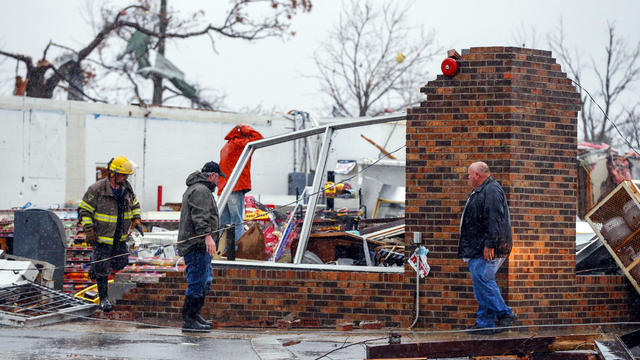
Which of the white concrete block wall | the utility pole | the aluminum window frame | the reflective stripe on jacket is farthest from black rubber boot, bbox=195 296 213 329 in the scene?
the utility pole

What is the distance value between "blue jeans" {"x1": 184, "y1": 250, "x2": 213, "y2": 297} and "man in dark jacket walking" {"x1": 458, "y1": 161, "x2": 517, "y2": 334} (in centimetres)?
255

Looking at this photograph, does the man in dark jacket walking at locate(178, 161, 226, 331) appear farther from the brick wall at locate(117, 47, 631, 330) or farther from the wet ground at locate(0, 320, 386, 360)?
the brick wall at locate(117, 47, 631, 330)

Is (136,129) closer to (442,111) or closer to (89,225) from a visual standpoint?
(89,225)

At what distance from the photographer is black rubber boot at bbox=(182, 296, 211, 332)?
8.37 metres

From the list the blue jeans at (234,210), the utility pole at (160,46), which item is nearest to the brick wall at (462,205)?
the blue jeans at (234,210)

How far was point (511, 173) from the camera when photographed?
861cm

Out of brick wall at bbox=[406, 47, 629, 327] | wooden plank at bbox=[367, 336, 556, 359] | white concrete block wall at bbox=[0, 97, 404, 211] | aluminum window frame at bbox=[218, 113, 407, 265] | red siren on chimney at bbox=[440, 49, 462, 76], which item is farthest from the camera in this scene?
white concrete block wall at bbox=[0, 97, 404, 211]

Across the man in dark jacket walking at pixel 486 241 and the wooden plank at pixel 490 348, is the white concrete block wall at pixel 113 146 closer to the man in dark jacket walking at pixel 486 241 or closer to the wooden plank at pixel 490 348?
the man in dark jacket walking at pixel 486 241

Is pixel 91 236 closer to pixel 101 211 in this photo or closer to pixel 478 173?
pixel 101 211

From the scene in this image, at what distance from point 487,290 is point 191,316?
2954 millimetres

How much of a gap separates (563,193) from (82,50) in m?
25.7

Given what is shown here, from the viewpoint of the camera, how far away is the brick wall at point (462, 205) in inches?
341

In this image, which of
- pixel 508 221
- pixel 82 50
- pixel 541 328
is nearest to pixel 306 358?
pixel 508 221

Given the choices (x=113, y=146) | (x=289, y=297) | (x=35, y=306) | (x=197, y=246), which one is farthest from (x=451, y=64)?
(x=113, y=146)
